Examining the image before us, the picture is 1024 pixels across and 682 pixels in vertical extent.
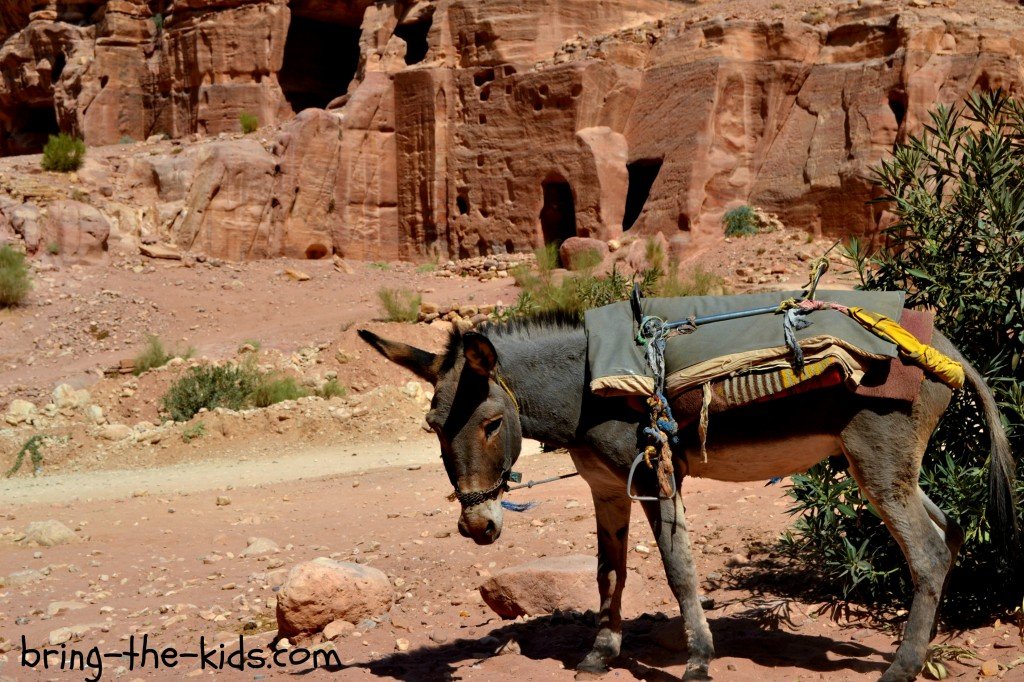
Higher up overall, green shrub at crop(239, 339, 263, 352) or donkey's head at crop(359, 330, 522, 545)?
donkey's head at crop(359, 330, 522, 545)

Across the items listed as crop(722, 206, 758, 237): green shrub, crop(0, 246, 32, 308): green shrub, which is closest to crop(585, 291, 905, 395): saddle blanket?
crop(0, 246, 32, 308): green shrub

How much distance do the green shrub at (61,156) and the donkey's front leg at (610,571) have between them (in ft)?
85.6

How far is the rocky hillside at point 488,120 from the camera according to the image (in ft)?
81.5

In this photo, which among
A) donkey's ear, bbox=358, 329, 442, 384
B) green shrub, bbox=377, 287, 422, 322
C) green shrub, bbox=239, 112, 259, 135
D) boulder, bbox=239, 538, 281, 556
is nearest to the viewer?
donkey's ear, bbox=358, 329, 442, 384

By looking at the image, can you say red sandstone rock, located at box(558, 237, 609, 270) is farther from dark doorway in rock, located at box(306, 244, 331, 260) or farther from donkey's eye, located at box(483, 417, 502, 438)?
donkey's eye, located at box(483, 417, 502, 438)

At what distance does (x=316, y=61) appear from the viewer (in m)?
35.9

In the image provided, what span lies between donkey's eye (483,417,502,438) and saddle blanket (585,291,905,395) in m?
0.46

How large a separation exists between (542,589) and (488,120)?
25005mm

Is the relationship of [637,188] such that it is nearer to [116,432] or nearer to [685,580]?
[116,432]

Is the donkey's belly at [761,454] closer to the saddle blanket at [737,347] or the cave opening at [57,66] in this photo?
the saddle blanket at [737,347]

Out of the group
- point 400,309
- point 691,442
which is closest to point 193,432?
point 400,309

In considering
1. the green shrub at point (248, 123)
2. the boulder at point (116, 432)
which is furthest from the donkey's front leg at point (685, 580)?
the green shrub at point (248, 123)

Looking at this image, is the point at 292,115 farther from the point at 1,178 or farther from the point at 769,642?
A: the point at 769,642

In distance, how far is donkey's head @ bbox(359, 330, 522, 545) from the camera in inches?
176
